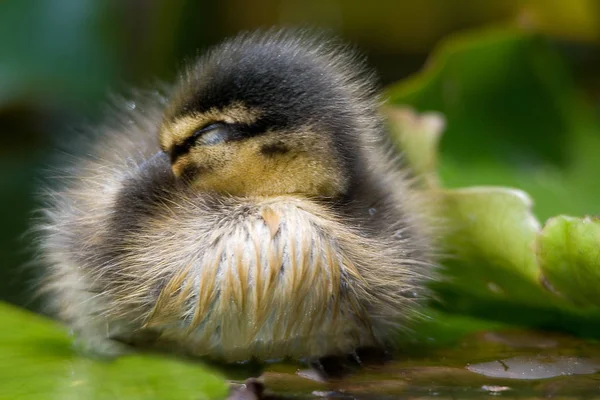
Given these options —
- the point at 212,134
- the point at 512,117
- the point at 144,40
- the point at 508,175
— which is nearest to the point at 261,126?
the point at 212,134

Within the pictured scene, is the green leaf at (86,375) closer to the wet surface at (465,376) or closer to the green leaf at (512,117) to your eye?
the wet surface at (465,376)

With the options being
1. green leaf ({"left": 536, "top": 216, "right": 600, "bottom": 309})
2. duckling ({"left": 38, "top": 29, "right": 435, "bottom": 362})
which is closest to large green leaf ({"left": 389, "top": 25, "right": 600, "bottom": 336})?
green leaf ({"left": 536, "top": 216, "right": 600, "bottom": 309})

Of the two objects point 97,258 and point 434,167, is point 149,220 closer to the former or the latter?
point 97,258

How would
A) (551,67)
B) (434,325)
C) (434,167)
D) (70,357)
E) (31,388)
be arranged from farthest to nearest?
(551,67)
(434,167)
(434,325)
(70,357)
(31,388)

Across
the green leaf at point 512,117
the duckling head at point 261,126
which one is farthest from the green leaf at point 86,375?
the green leaf at point 512,117

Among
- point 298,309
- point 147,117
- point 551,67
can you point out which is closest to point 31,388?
point 298,309

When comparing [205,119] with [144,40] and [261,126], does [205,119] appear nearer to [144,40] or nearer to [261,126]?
[261,126]
